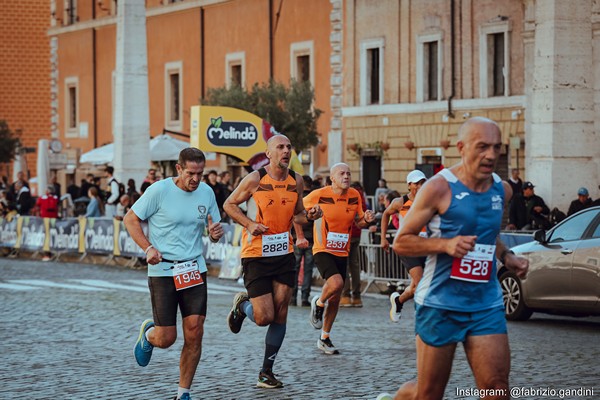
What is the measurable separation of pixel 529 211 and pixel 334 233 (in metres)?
9.59

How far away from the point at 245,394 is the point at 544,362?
3.20 m

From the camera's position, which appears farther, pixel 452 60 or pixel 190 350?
pixel 452 60

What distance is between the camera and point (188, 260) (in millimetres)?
10961

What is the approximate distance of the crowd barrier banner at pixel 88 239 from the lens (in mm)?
26797

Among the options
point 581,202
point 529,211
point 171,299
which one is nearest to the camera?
point 171,299

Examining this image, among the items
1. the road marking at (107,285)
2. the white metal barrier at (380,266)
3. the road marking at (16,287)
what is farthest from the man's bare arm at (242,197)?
the road marking at (16,287)

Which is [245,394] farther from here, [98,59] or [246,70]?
[98,59]

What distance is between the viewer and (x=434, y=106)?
4288 centimetres

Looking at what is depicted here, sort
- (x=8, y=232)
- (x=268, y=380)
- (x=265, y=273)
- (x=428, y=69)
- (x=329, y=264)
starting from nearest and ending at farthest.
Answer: (x=268, y=380) < (x=265, y=273) < (x=329, y=264) < (x=8, y=232) < (x=428, y=69)

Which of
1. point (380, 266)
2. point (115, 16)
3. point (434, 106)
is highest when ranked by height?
point (115, 16)

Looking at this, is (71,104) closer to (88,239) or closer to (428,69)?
(428,69)

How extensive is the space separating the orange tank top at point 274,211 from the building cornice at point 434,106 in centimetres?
2717

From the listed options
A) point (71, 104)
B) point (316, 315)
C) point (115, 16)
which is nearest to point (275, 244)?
point (316, 315)

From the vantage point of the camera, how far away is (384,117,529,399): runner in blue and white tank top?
314 inches
